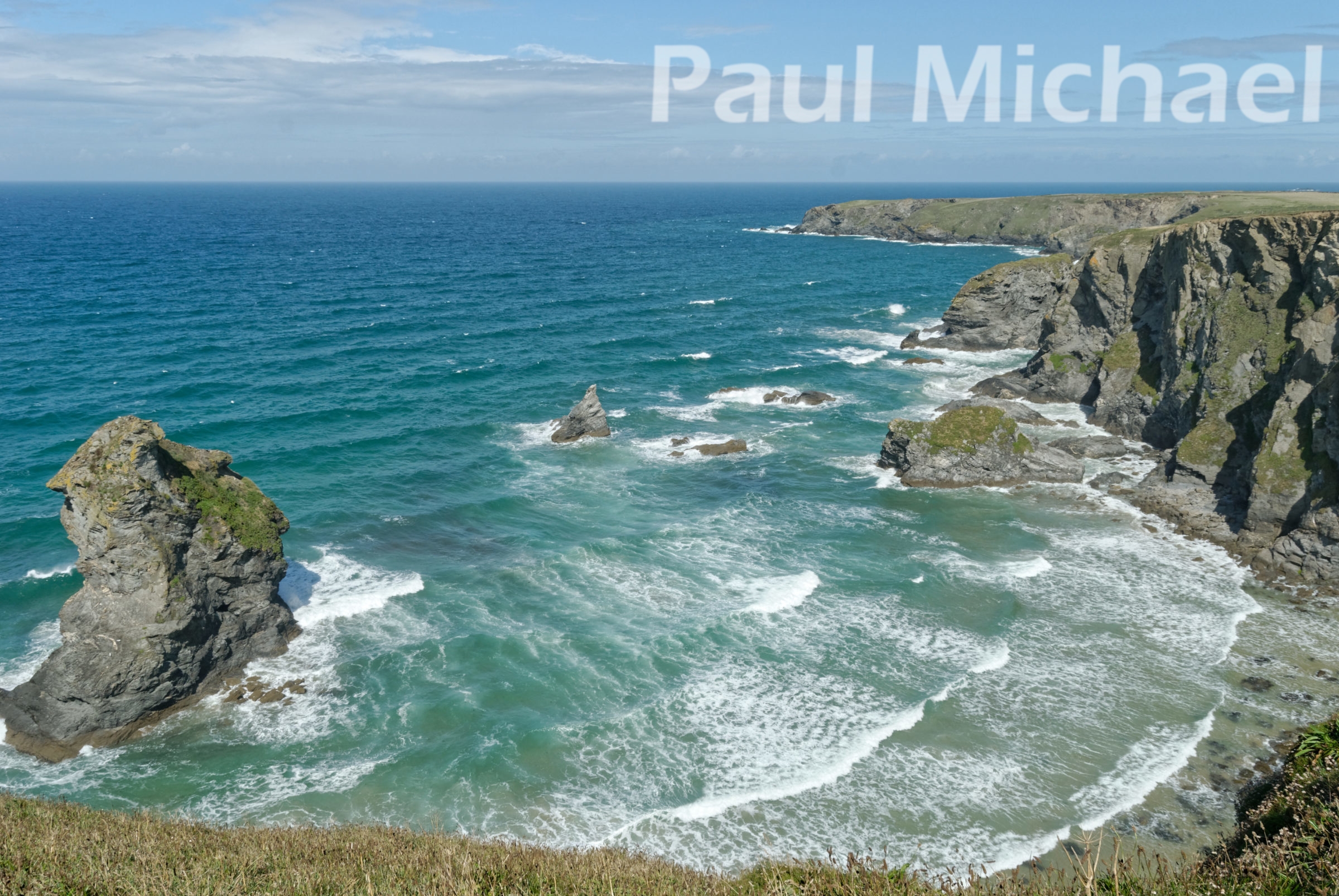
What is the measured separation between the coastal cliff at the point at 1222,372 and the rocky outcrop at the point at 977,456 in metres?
4.70

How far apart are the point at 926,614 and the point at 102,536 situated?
98.7ft

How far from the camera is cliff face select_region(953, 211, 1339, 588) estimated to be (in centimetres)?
3638

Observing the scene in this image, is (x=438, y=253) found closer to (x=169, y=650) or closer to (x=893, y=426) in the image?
(x=893, y=426)

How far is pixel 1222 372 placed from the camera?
4403 centimetres

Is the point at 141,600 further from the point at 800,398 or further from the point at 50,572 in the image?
the point at 800,398

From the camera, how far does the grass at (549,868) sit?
37.8 ft

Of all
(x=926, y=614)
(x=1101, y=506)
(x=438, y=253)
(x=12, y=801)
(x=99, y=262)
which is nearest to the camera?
(x=12, y=801)

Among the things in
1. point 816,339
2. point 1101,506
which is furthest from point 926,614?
point 816,339

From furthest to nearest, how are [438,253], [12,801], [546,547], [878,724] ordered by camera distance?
1. [438,253]
2. [546,547]
3. [878,724]
4. [12,801]

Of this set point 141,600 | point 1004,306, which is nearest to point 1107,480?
point 1004,306

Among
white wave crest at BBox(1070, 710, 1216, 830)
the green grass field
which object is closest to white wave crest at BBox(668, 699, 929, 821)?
white wave crest at BBox(1070, 710, 1216, 830)

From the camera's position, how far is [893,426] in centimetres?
4819

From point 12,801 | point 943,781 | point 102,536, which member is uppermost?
point 102,536

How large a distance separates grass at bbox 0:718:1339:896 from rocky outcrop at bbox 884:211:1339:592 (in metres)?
25.4
